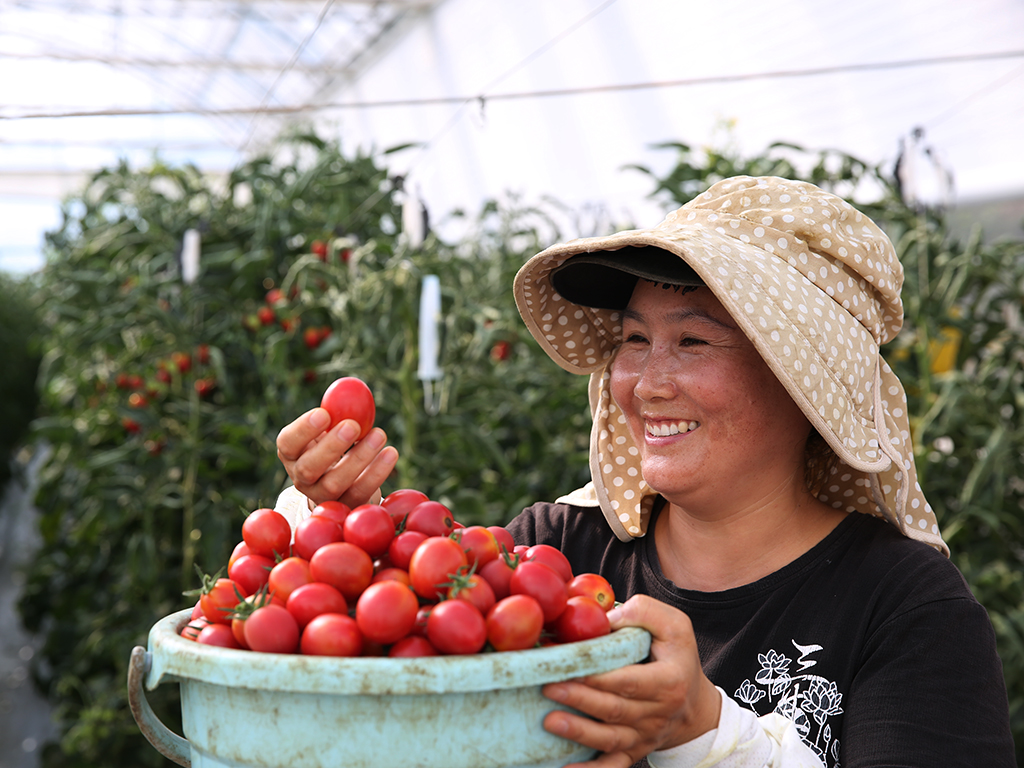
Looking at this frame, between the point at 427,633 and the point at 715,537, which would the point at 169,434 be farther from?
Answer: the point at 427,633

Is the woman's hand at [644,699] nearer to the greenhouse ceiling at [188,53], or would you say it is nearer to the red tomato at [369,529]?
the red tomato at [369,529]

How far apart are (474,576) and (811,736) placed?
0.54 meters

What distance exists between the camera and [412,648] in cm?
76

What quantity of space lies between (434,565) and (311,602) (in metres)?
0.11

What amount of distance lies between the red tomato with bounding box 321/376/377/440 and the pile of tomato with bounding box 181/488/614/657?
12 centimetres

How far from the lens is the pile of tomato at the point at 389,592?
773 millimetres

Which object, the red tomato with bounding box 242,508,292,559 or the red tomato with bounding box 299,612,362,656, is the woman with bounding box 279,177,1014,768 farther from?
the red tomato with bounding box 299,612,362,656

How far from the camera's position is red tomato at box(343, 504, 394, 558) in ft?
2.98

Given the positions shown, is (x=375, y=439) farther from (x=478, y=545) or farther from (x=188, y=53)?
(x=188, y=53)

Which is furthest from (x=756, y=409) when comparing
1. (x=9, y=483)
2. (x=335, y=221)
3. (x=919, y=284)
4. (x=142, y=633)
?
(x=9, y=483)

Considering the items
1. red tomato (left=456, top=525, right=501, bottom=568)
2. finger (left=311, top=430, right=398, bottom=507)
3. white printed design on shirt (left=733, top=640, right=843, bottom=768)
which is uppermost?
finger (left=311, top=430, right=398, bottom=507)

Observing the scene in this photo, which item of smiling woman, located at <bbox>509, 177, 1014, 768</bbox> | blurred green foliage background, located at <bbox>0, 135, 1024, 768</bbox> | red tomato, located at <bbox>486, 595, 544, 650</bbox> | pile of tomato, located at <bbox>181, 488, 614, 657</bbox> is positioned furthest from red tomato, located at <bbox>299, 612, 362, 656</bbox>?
blurred green foliage background, located at <bbox>0, 135, 1024, 768</bbox>

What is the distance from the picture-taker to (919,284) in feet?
7.95

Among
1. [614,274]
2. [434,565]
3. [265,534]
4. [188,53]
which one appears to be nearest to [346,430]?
[265,534]
